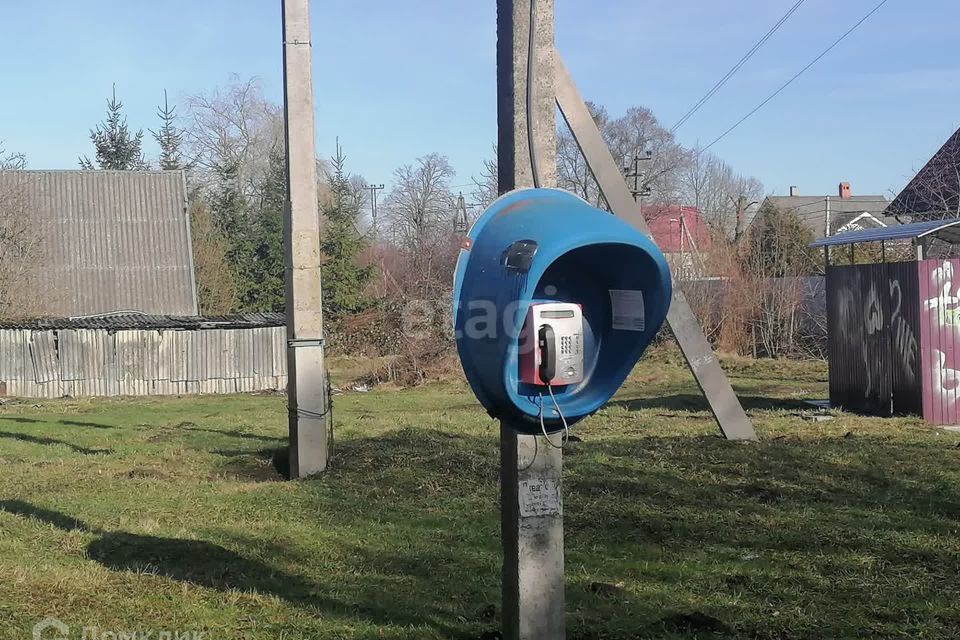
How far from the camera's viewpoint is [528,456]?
449 centimetres

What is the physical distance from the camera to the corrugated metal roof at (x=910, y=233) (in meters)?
14.0

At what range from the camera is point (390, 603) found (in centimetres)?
590

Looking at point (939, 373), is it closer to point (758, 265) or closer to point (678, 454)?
point (678, 454)

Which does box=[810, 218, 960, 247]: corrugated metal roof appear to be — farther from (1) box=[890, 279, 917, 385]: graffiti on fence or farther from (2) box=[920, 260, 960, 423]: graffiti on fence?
(1) box=[890, 279, 917, 385]: graffiti on fence

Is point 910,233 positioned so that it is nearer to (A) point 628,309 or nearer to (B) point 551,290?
(A) point 628,309

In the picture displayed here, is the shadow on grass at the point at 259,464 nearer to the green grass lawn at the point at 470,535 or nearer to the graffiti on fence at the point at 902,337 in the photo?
the green grass lawn at the point at 470,535

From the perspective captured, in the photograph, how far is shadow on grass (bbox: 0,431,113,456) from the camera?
1364 cm

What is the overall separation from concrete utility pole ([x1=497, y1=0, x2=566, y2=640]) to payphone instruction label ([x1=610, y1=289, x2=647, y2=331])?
23.7 inches

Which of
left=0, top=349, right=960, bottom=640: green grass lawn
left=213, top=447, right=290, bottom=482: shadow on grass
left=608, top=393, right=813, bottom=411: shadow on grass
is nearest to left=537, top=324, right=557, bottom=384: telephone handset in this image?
left=0, top=349, right=960, bottom=640: green grass lawn

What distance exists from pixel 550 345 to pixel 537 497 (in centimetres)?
81

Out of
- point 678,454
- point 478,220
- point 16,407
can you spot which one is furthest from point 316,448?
point 16,407

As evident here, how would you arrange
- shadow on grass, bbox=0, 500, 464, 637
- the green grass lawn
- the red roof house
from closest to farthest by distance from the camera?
the green grass lawn < shadow on grass, bbox=0, 500, 464, 637 < the red roof house

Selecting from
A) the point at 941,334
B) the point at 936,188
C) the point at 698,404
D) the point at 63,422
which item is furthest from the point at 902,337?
the point at 936,188

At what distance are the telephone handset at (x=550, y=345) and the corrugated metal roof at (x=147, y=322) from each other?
80.0 feet
